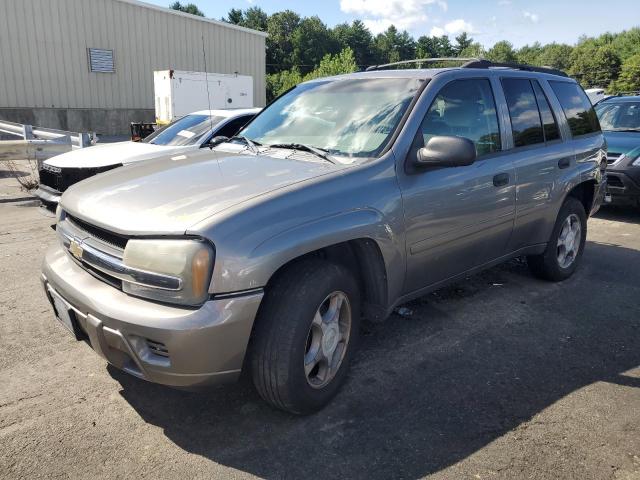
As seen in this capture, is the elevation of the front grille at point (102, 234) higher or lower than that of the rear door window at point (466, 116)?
lower

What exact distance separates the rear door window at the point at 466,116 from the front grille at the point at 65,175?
4.31 metres

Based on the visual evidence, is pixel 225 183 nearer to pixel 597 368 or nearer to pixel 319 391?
pixel 319 391

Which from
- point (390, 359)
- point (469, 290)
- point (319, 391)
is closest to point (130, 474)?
point (319, 391)

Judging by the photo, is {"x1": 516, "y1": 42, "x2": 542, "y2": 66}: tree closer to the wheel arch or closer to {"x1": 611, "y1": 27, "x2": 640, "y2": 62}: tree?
{"x1": 611, "y1": 27, "x2": 640, "y2": 62}: tree

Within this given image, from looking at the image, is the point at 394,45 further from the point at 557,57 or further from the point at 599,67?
the point at 599,67

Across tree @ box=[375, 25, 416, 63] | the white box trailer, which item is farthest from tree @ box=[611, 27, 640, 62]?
Result: the white box trailer

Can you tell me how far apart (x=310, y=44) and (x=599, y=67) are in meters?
39.4

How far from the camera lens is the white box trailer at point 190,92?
16.9 meters

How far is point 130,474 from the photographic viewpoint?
240 centimetres

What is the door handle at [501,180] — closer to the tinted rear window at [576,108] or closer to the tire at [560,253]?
the tire at [560,253]

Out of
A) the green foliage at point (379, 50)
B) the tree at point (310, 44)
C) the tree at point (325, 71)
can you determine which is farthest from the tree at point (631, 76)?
the tree at point (310, 44)

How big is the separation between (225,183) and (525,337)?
2547 mm

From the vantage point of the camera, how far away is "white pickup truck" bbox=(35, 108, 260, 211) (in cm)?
637

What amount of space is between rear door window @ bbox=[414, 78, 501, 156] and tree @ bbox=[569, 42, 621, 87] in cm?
7118
